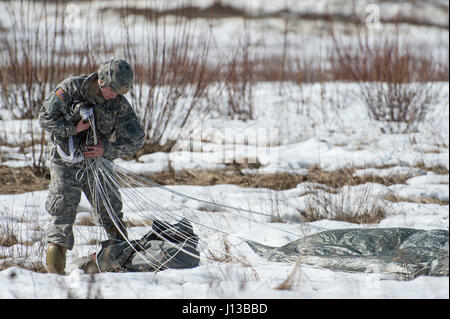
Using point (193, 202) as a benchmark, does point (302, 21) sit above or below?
above

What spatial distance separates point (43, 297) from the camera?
2.26 meters

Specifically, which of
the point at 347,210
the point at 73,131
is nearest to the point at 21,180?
the point at 73,131

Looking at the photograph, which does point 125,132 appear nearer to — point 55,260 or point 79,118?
point 79,118

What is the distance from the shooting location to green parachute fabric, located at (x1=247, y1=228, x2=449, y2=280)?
2652mm

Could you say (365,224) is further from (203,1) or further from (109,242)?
(203,1)

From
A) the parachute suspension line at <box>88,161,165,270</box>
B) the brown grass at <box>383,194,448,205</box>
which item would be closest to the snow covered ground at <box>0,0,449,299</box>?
the brown grass at <box>383,194,448,205</box>

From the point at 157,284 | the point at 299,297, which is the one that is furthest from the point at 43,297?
the point at 299,297

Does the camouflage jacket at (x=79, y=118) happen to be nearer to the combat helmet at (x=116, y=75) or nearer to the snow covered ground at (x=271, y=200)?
the combat helmet at (x=116, y=75)

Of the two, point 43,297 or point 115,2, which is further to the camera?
point 115,2

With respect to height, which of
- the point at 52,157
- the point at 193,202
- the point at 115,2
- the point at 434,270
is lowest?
the point at 193,202

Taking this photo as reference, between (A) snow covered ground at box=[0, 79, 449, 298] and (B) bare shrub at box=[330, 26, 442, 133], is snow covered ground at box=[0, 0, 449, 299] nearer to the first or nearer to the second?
(A) snow covered ground at box=[0, 79, 449, 298]

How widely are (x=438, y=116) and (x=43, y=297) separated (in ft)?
24.9

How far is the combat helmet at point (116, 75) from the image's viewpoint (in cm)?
280
